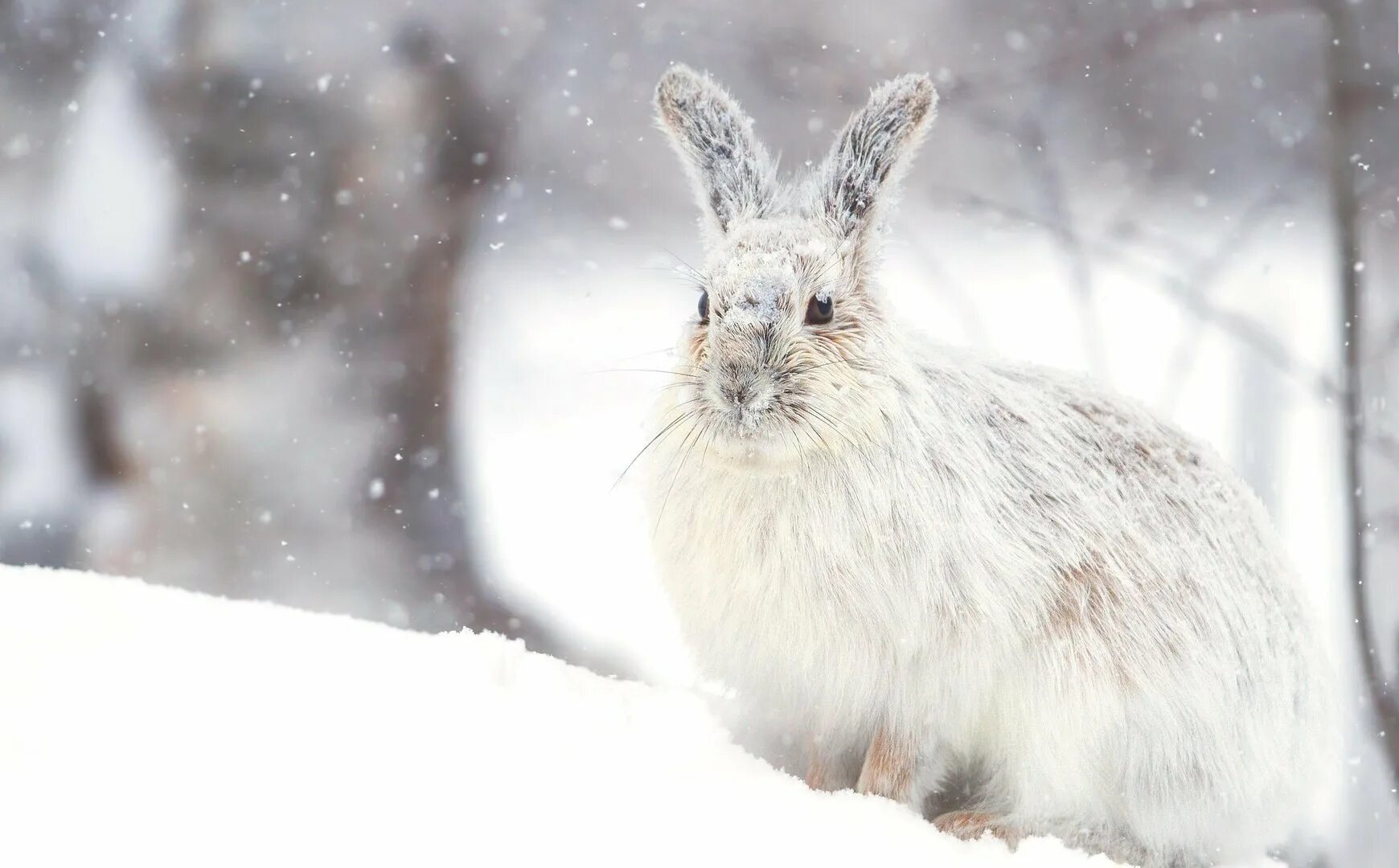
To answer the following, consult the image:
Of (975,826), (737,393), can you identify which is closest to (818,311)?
(737,393)

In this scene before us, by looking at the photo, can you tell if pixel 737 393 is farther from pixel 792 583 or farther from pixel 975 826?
pixel 975 826

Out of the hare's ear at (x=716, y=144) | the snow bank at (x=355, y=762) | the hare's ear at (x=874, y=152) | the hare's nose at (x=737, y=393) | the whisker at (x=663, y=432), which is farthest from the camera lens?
the hare's ear at (x=716, y=144)

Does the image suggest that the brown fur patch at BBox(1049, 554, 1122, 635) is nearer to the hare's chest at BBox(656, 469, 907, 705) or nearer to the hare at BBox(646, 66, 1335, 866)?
the hare at BBox(646, 66, 1335, 866)

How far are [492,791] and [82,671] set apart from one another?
71cm

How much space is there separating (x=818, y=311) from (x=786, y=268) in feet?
0.30

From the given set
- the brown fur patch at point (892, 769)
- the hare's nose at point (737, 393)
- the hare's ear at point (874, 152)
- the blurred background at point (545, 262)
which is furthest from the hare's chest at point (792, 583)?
the blurred background at point (545, 262)

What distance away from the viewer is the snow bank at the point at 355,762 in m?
1.40

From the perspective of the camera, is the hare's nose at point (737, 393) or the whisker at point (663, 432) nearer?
the hare's nose at point (737, 393)

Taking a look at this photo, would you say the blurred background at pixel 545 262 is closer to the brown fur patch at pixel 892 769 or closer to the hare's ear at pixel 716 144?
the hare's ear at pixel 716 144

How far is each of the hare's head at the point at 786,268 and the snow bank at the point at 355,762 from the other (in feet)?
1.84

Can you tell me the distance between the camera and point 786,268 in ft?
5.98

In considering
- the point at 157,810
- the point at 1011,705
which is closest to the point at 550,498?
the point at 1011,705

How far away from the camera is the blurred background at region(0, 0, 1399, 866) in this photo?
11.2 feet

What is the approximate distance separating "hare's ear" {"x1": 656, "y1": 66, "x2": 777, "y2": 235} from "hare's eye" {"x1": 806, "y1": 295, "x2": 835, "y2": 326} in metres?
0.26
